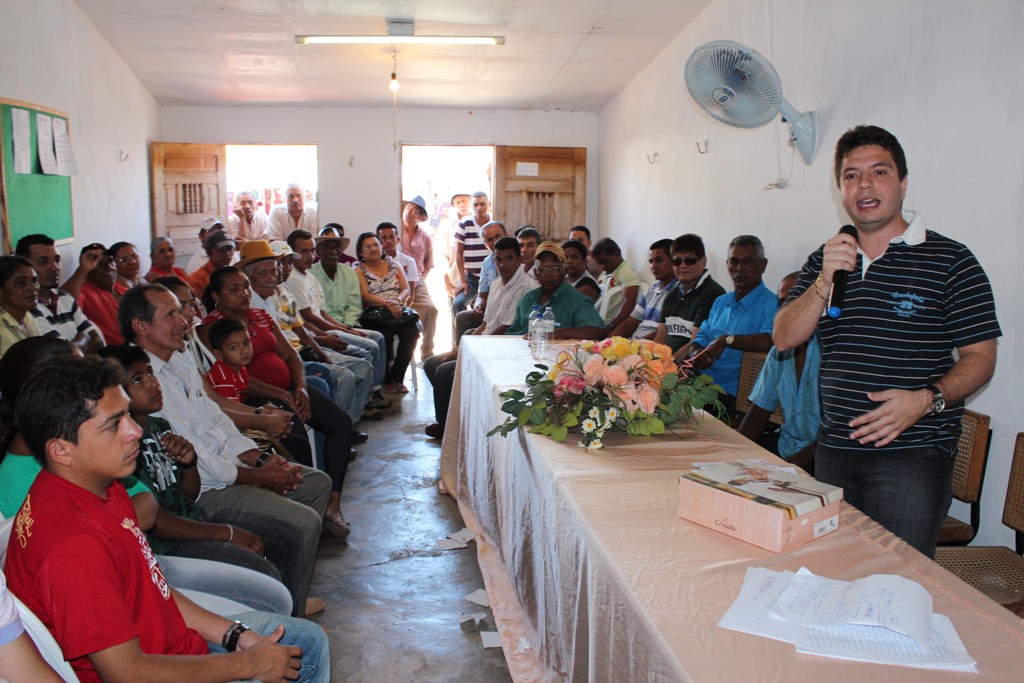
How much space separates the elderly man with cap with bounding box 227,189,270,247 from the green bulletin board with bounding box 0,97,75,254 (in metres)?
3.20

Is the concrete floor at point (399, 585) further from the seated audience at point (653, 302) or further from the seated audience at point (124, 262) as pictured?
the seated audience at point (124, 262)

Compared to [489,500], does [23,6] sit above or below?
above

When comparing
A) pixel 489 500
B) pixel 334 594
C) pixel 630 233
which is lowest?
pixel 334 594

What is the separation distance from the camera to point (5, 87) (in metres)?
4.69

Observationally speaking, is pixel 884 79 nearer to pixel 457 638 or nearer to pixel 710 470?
pixel 710 470

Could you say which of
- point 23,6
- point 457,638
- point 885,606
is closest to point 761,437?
point 457,638

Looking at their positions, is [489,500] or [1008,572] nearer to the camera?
[1008,572]

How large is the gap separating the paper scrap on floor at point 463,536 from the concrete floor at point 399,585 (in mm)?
63

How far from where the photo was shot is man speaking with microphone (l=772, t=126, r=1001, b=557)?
183 cm

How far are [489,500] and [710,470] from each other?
1573mm

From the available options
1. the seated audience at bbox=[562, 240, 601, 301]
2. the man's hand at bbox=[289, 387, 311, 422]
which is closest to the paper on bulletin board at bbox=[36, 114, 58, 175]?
the man's hand at bbox=[289, 387, 311, 422]

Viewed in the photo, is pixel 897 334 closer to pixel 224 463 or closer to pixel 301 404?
pixel 224 463

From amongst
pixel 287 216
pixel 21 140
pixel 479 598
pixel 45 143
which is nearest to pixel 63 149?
pixel 45 143

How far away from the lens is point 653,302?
5117 mm
